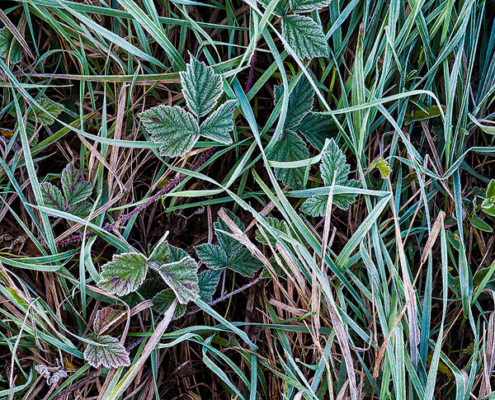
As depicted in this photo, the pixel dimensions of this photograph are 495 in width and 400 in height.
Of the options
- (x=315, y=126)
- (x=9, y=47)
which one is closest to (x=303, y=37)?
(x=315, y=126)

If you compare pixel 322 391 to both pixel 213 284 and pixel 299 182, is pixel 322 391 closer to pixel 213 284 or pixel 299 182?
pixel 213 284

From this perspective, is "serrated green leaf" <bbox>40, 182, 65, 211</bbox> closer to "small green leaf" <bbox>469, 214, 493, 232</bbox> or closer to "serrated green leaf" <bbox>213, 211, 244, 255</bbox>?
"serrated green leaf" <bbox>213, 211, 244, 255</bbox>

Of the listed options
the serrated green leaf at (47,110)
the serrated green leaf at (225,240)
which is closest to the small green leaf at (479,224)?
the serrated green leaf at (225,240)

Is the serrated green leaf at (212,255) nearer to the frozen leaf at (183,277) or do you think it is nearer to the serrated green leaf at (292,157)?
the frozen leaf at (183,277)

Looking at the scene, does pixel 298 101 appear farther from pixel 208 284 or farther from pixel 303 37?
pixel 208 284

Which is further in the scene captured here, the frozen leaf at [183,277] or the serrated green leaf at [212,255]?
the serrated green leaf at [212,255]

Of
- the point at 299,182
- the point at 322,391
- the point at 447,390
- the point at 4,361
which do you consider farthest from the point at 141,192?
the point at 447,390
